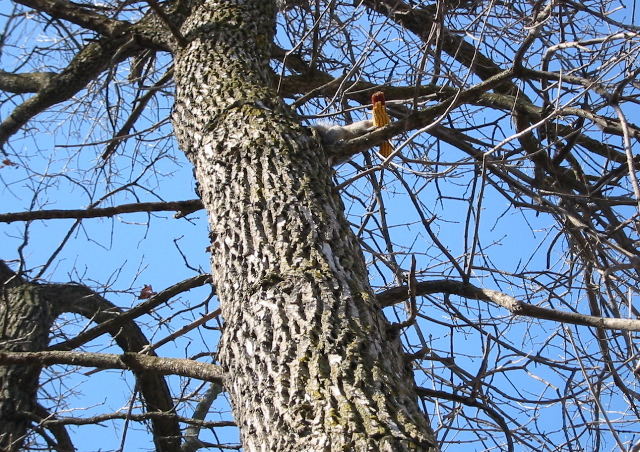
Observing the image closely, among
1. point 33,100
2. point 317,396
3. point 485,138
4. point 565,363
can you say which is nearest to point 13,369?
point 33,100

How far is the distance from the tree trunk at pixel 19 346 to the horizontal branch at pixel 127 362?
0.37 m

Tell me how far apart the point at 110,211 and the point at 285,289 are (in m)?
1.18

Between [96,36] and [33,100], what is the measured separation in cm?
45

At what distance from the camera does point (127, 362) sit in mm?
2178

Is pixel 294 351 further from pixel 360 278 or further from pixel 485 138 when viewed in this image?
pixel 485 138

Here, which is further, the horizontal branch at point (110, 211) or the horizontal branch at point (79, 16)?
the horizontal branch at point (79, 16)

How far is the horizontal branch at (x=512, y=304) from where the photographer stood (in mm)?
1845

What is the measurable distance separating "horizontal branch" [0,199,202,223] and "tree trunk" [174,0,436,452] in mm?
202

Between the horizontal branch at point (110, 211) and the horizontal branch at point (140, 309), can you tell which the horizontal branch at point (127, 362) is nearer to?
the horizontal branch at point (140, 309)

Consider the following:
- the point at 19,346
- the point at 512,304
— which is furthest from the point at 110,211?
the point at 512,304

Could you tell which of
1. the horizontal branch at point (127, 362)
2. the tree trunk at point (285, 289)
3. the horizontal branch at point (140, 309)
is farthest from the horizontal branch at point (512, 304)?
the horizontal branch at point (140, 309)

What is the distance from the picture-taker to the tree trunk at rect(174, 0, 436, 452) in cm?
140

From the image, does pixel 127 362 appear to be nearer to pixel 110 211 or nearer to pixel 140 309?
pixel 140 309

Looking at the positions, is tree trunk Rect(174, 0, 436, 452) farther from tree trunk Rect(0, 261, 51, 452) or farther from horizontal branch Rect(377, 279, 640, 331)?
tree trunk Rect(0, 261, 51, 452)
